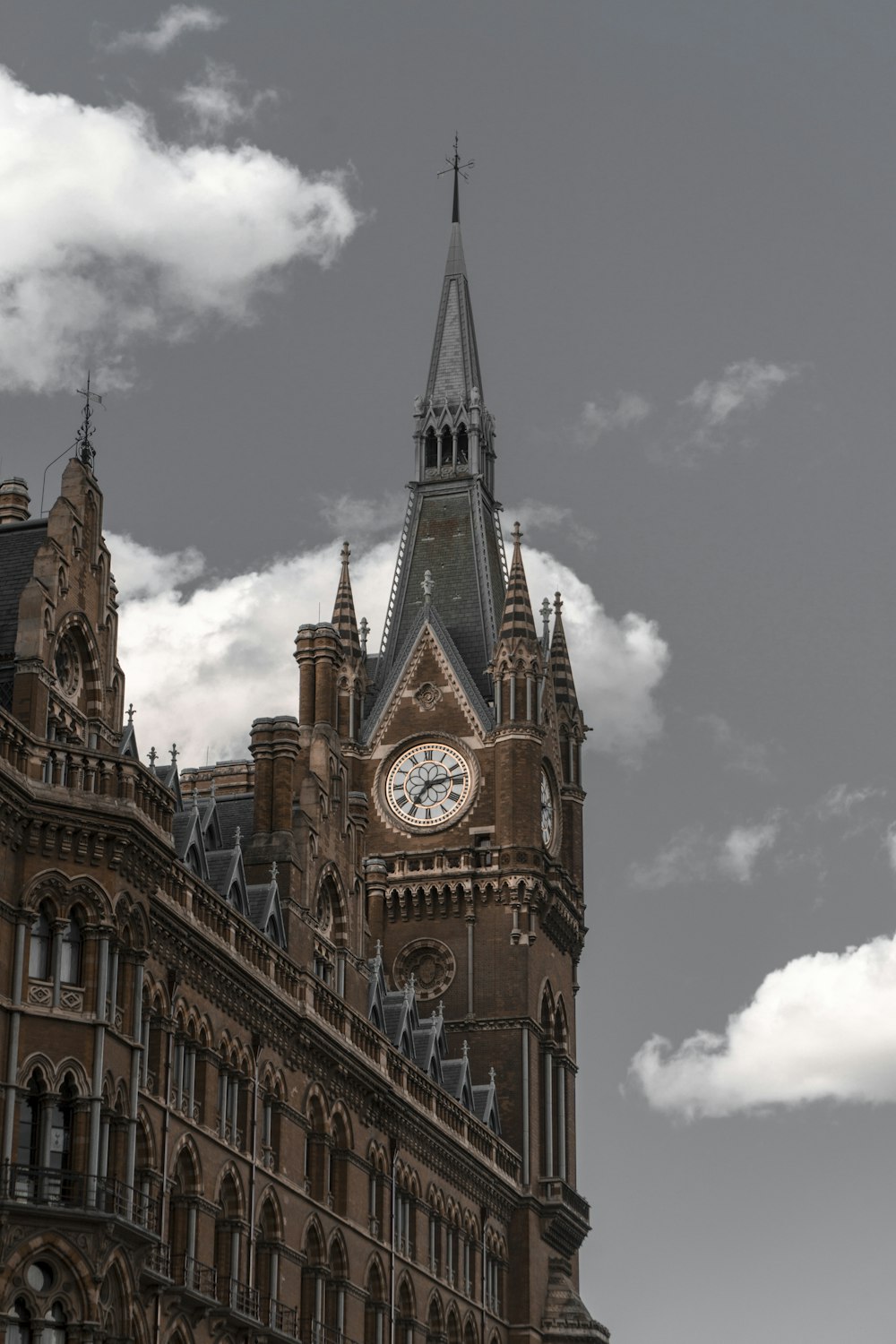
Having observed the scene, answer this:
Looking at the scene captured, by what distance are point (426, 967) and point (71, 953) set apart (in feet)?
165

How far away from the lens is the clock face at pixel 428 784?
109 meters

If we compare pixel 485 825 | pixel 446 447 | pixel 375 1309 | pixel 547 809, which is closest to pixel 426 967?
Answer: pixel 485 825

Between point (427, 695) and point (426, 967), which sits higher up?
point (427, 695)

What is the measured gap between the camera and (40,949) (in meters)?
56.7

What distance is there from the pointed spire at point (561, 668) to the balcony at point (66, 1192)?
6301 centimetres

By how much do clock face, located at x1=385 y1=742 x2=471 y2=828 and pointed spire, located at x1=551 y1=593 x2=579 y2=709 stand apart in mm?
8876

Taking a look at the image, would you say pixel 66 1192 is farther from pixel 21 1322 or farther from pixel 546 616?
pixel 546 616

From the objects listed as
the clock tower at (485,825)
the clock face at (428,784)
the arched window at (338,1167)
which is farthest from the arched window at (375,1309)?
the clock face at (428,784)

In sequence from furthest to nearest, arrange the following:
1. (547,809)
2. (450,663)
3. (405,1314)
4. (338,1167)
Answer: (450,663)
(547,809)
(405,1314)
(338,1167)

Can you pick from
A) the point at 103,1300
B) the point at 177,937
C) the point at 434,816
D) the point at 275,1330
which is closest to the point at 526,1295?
the point at 434,816

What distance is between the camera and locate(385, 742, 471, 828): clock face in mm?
108812

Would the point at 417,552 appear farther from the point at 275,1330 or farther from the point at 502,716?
the point at 275,1330

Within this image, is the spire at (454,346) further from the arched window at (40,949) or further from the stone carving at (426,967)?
the arched window at (40,949)

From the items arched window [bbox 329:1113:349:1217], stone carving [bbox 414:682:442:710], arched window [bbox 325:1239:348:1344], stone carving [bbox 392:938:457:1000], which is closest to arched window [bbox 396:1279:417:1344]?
arched window [bbox 325:1239:348:1344]
